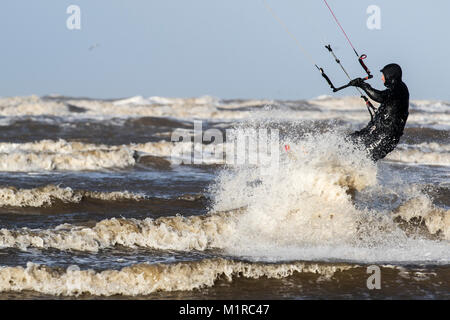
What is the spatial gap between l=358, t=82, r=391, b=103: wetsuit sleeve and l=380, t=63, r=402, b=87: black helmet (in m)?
0.18

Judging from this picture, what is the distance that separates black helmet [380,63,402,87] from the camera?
1352cm

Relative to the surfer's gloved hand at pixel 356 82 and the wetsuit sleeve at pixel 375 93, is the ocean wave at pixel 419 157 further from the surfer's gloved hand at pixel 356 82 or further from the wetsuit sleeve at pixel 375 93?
the surfer's gloved hand at pixel 356 82

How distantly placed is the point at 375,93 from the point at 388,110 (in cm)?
41

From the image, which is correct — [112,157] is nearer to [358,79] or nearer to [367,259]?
[358,79]

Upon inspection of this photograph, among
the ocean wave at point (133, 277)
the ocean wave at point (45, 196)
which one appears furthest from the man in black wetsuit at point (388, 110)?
the ocean wave at point (45, 196)

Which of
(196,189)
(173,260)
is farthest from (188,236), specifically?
(196,189)

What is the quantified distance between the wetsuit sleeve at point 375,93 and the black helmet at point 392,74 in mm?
180

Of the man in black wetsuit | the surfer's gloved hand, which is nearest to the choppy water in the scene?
the man in black wetsuit

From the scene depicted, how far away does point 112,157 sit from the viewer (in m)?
25.8

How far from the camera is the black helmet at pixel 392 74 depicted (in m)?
13.5

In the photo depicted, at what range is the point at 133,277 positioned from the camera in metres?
9.72

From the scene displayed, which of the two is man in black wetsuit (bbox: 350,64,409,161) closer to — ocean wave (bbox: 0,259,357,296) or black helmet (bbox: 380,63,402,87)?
black helmet (bbox: 380,63,402,87)
